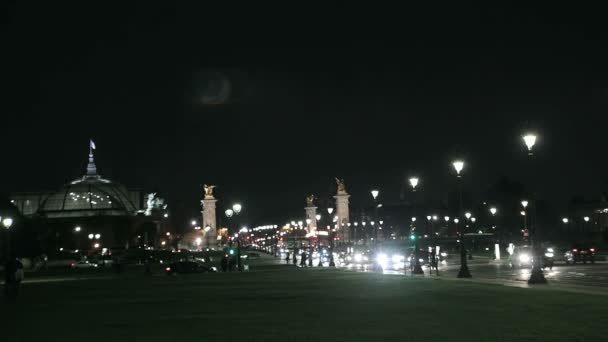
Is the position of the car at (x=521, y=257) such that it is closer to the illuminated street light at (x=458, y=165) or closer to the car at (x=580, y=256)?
the car at (x=580, y=256)

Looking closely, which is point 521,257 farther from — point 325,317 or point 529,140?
point 325,317

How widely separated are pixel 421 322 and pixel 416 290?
11.6 metres

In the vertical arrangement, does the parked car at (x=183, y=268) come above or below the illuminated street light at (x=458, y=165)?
below

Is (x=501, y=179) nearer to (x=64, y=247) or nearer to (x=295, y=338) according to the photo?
(x=64, y=247)

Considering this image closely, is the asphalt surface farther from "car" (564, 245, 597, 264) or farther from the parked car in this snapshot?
"car" (564, 245, 597, 264)

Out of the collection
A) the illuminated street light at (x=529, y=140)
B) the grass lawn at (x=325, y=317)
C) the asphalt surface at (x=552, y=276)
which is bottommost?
the asphalt surface at (x=552, y=276)

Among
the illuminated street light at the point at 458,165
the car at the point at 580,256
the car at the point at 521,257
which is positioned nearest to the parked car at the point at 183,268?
the car at the point at 521,257

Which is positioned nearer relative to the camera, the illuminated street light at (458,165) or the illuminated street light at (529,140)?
the illuminated street light at (529,140)

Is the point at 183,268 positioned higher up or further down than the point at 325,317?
further down

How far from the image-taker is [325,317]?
1888 cm

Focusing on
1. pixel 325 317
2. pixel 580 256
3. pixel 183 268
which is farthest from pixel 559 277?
pixel 183 268

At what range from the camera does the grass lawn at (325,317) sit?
1537cm

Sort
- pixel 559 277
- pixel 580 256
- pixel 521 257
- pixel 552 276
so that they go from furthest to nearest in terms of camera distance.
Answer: pixel 580 256 < pixel 521 257 < pixel 552 276 < pixel 559 277

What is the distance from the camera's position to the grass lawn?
15.4 m
